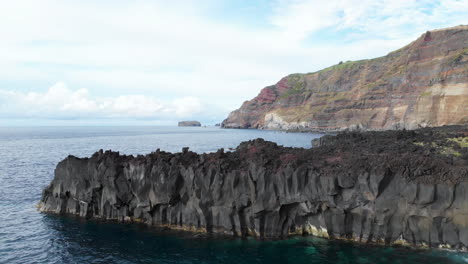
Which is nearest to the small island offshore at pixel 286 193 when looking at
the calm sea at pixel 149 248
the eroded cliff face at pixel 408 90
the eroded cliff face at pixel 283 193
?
the eroded cliff face at pixel 283 193

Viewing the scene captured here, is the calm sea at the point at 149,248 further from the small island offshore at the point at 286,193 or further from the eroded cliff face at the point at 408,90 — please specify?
the eroded cliff face at the point at 408,90

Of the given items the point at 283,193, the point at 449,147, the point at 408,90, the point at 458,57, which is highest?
the point at 458,57

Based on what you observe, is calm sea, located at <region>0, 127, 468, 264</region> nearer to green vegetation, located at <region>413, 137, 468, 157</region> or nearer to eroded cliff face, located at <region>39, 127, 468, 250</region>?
eroded cliff face, located at <region>39, 127, 468, 250</region>

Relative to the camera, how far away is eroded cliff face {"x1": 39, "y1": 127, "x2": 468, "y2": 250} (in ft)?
87.5

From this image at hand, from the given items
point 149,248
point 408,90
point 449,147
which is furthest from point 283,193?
point 408,90

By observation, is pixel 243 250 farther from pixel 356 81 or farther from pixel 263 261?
pixel 356 81

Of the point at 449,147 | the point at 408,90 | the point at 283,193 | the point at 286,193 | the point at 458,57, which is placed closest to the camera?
the point at 286,193

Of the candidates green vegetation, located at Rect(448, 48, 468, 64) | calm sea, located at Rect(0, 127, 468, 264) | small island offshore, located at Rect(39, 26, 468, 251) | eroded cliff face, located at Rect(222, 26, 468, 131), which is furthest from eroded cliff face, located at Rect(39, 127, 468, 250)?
green vegetation, located at Rect(448, 48, 468, 64)

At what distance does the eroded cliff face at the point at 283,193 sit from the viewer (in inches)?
1050

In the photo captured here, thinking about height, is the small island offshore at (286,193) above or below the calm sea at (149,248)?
above

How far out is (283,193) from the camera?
30703 mm

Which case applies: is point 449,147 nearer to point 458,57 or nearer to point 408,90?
point 458,57

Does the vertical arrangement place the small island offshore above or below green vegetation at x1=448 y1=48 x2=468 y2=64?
below

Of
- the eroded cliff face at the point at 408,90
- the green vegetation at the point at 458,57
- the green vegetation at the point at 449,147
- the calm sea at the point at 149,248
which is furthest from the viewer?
the green vegetation at the point at 458,57
